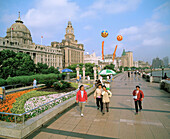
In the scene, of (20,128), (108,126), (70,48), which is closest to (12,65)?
(20,128)

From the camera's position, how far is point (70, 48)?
108 meters

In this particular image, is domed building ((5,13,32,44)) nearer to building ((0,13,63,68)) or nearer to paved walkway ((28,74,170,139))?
building ((0,13,63,68))

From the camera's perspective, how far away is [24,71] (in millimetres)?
24953

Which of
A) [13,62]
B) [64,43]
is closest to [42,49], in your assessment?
[64,43]

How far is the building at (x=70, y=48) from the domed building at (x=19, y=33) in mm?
31326

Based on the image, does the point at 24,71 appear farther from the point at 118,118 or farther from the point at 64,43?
the point at 64,43

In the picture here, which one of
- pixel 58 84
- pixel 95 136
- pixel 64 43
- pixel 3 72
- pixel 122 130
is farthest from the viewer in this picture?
pixel 64 43

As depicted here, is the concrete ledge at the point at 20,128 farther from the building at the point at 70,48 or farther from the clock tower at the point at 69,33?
the clock tower at the point at 69,33

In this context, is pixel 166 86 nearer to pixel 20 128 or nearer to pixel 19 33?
pixel 20 128

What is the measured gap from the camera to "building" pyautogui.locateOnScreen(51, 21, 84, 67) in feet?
345

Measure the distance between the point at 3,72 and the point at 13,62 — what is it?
296 centimetres

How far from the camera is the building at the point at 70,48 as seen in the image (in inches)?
4144

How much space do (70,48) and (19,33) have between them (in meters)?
44.0

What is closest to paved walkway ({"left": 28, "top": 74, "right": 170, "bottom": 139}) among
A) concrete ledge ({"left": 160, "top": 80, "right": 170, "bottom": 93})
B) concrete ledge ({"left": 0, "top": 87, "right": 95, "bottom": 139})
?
concrete ledge ({"left": 0, "top": 87, "right": 95, "bottom": 139})
